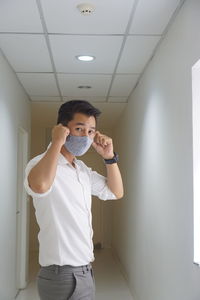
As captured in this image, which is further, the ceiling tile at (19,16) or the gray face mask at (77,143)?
the ceiling tile at (19,16)

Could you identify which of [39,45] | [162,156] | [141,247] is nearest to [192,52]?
[162,156]

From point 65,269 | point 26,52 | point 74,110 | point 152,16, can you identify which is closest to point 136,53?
point 152,16

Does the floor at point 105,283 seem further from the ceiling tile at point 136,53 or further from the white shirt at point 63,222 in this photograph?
the white shirt at point 63,222

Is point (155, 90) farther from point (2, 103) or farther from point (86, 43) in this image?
point (2, 103)

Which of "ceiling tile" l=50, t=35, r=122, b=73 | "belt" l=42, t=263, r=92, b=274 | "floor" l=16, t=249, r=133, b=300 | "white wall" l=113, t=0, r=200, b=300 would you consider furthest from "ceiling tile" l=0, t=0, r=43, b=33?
"floor" l=16, t=249, r=133, b=300

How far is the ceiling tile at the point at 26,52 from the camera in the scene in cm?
337

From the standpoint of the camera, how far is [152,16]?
2.91 metres

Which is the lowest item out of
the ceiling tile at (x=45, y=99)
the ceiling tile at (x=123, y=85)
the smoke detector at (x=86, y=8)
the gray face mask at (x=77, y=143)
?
the gray face mask at (x=77, y=143)

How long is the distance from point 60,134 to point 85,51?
2.40 m

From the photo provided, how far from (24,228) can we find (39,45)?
2706 mm

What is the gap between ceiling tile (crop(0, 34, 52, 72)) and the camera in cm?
337

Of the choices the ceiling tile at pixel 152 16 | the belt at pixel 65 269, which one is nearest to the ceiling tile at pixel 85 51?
the ceiling tile at pixel 152 16

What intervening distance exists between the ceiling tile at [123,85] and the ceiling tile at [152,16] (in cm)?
136

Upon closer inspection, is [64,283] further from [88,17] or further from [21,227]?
[21,227]
